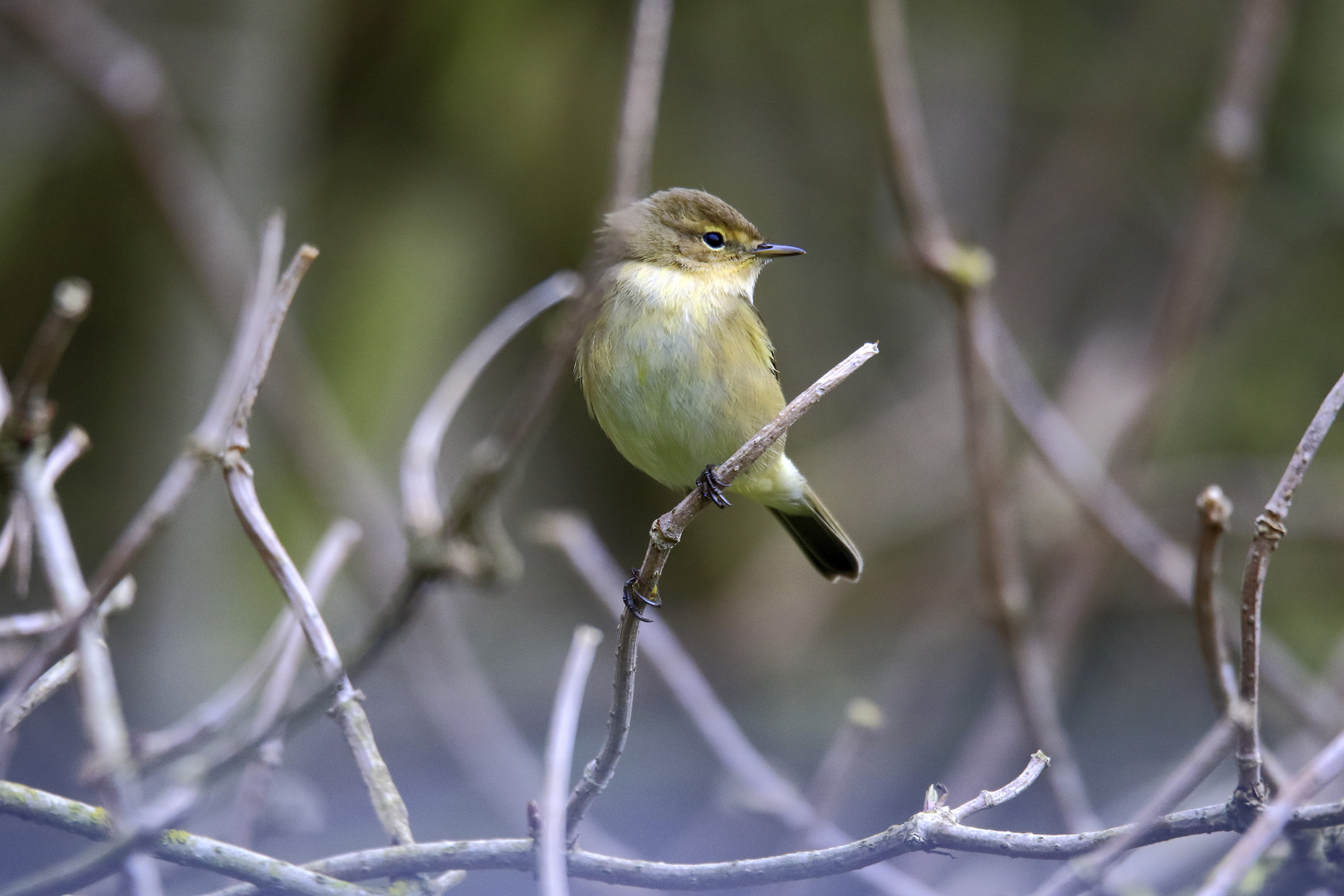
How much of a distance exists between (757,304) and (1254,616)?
350 centimetres

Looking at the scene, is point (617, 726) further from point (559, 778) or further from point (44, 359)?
point (44, 359)

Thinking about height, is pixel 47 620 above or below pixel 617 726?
above

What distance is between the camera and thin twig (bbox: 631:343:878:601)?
3.49ft

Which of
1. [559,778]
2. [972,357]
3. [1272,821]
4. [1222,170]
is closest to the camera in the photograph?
[1272,821]

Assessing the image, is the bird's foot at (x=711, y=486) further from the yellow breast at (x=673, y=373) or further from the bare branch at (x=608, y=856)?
the bare branch at (x=608, y=856)

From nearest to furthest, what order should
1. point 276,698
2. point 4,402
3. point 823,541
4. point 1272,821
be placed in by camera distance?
point 1272,821 < point 276,698 < point 4,402 < point 823,541

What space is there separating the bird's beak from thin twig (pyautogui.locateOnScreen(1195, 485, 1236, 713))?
0.97m

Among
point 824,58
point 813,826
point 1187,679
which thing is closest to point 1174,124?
point 824,58

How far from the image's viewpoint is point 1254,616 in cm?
100

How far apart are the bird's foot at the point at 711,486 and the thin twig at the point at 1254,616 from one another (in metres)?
0.55

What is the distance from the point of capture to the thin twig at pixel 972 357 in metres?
2.05

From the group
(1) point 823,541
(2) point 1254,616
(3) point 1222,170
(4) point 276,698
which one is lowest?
(2) point 1254,616

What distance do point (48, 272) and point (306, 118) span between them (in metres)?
1.15

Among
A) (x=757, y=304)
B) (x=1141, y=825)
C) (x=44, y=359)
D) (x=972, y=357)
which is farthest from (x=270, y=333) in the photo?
(x=757, y=304)
